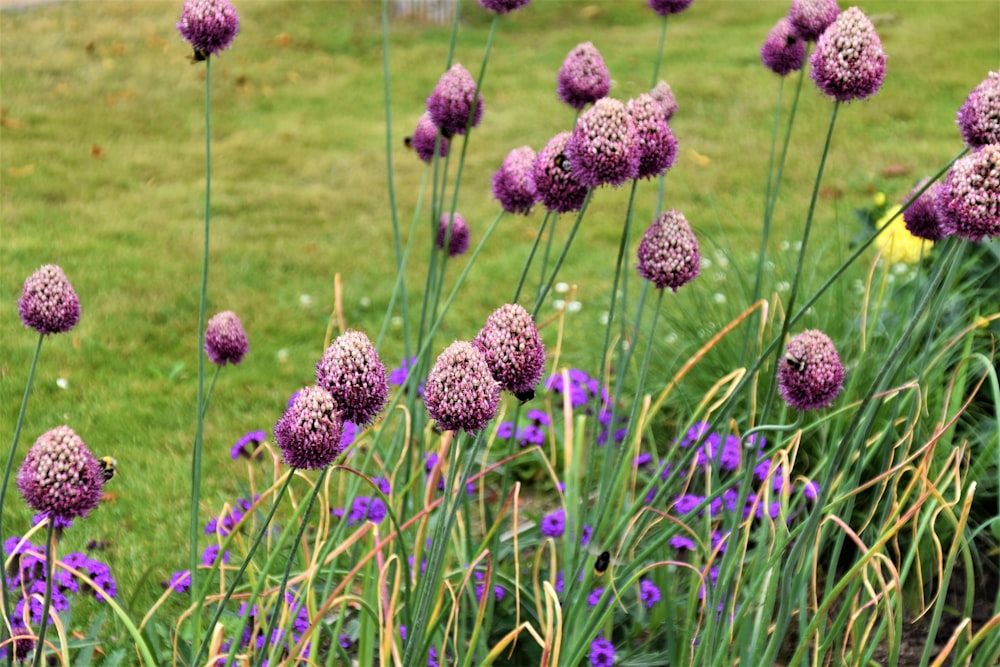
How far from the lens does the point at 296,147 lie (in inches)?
311

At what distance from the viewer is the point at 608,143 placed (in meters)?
1.93

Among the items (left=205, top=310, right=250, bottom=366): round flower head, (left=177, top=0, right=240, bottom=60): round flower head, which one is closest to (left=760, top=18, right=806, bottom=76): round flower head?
(left=177, top=0, right=240, bottom=60): round flower head

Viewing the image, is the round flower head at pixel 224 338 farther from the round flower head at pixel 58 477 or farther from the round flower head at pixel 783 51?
the round flower head at pixel 783 51

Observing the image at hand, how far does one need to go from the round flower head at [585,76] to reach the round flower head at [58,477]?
131cm

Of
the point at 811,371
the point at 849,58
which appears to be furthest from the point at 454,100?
the point at 811,371

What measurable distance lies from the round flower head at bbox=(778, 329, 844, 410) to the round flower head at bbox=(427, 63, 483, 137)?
906mm

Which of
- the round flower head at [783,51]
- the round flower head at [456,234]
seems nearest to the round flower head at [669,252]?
the round flower head at [783,51]

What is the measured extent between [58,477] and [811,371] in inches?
54.1

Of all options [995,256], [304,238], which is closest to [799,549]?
[995,256]

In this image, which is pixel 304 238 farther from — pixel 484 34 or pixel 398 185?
pixel 484 34

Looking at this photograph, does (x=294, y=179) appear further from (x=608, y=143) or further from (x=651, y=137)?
(x=608, y=143)

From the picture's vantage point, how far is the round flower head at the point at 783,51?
110 inches

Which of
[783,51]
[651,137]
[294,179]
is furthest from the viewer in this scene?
[294,179]

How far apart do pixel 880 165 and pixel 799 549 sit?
576cm
